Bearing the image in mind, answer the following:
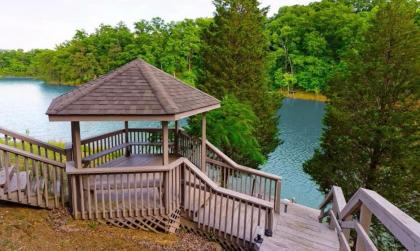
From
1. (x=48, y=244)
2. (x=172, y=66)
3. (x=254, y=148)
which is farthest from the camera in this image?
(x=172, y=66)

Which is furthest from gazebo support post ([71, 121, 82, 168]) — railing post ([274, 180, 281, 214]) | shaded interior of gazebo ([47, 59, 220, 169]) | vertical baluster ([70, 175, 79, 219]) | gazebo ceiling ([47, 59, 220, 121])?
railing post ([274, 180, 281, 214])

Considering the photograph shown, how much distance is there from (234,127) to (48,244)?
18.4 feet

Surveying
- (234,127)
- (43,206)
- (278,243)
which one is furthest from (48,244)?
(234,127)

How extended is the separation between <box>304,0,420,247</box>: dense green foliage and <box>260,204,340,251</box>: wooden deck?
7.61 feet

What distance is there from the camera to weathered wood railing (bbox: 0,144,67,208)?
4.95 m

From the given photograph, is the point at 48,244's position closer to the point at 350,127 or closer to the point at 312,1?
the point at 350,127

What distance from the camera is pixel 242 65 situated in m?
12.2

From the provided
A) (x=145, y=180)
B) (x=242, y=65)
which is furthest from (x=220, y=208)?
(x=242, y=65)

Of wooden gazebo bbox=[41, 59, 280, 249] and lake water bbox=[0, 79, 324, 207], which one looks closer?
wooden gazebo bbox=[41, 59, 280, 249]

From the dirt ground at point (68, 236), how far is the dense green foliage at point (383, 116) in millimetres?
5138

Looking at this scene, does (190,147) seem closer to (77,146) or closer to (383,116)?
(77,146)

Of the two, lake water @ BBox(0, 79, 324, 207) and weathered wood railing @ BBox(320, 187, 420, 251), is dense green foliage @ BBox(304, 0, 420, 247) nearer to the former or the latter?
lake water @ BBox(0, 79, 324, 207)

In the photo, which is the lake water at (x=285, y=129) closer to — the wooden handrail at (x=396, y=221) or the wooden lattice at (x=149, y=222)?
the wooden lattice at (x=149, y=222)

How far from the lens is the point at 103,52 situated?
50438mm
